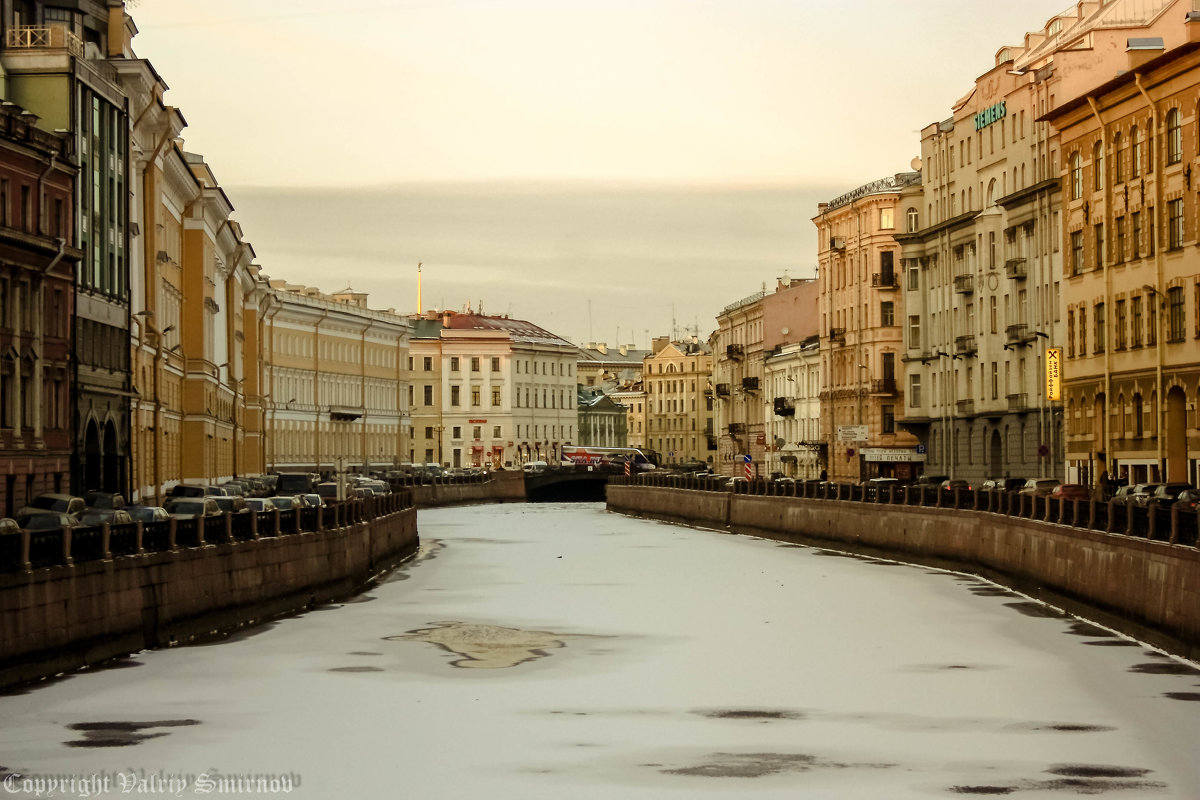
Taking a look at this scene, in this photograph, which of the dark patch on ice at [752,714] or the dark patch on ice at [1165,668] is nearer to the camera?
the dark patch on ice at [752,714]

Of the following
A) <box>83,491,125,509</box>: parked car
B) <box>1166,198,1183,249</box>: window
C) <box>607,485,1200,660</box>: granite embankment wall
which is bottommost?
<box>607,485,1200,660</box>: granite embankment wall

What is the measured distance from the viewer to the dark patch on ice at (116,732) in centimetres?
2612

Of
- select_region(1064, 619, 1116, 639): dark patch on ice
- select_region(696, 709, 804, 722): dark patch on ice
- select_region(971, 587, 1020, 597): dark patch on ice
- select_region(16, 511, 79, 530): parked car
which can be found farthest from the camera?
select_region(971, 587, 1020, 597): dark patch on ice

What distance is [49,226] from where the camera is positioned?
5591 centimetres

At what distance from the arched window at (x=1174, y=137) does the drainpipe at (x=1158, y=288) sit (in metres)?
0.39

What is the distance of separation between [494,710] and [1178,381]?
37.9 meters

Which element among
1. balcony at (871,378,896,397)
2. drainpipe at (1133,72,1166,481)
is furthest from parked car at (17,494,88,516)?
balcony at (871,378,896,397)

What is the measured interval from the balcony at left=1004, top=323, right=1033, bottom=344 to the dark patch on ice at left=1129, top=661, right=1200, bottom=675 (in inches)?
1991

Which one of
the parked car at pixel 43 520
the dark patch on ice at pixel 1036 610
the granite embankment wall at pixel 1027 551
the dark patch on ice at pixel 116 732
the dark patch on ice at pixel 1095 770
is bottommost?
the dark patch on ice at pixel 1095 770

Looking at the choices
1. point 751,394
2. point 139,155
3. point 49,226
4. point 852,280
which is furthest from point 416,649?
point 751,394

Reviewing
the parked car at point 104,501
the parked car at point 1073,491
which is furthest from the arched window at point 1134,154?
the parked car at point 104,501

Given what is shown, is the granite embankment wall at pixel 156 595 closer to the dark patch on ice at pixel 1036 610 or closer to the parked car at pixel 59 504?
the parked car at pixel 59 504

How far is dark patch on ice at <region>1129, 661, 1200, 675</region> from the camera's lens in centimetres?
3225

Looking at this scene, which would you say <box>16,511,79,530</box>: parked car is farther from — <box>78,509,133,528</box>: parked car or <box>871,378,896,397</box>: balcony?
<box>871,378,896,397</box>: balcony
